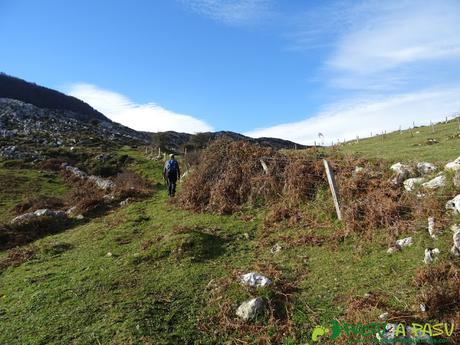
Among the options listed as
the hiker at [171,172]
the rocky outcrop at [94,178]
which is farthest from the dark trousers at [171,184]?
the rocky outcrop at [94,178]

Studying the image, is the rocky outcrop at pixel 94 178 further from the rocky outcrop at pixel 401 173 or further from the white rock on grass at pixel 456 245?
the white rock on grass at pixel 456 245

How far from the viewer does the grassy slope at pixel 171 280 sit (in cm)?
767

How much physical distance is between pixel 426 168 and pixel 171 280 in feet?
29.1

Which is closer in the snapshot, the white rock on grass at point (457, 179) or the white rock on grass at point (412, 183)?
the white rock on grass at point (457, 179)

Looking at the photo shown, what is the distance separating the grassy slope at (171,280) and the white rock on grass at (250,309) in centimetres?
Answer: 24

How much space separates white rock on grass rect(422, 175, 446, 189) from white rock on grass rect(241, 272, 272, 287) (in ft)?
19.6

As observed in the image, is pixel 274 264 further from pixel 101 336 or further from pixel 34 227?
pixel 34 227

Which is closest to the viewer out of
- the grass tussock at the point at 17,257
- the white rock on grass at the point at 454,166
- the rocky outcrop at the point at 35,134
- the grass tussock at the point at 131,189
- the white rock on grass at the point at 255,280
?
the white rock on grass at the point at 255,280

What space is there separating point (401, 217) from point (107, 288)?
27.0 feet

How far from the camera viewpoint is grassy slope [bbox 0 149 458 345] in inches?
302

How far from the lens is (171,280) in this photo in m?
9.73

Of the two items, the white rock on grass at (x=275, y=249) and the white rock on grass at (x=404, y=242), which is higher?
the white rock on grass at (x=404, y=242)

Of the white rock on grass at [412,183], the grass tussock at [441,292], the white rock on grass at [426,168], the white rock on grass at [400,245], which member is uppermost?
the white rock on grass at [426,168]

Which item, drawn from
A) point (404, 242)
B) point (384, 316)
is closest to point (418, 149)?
point (404, 242)
